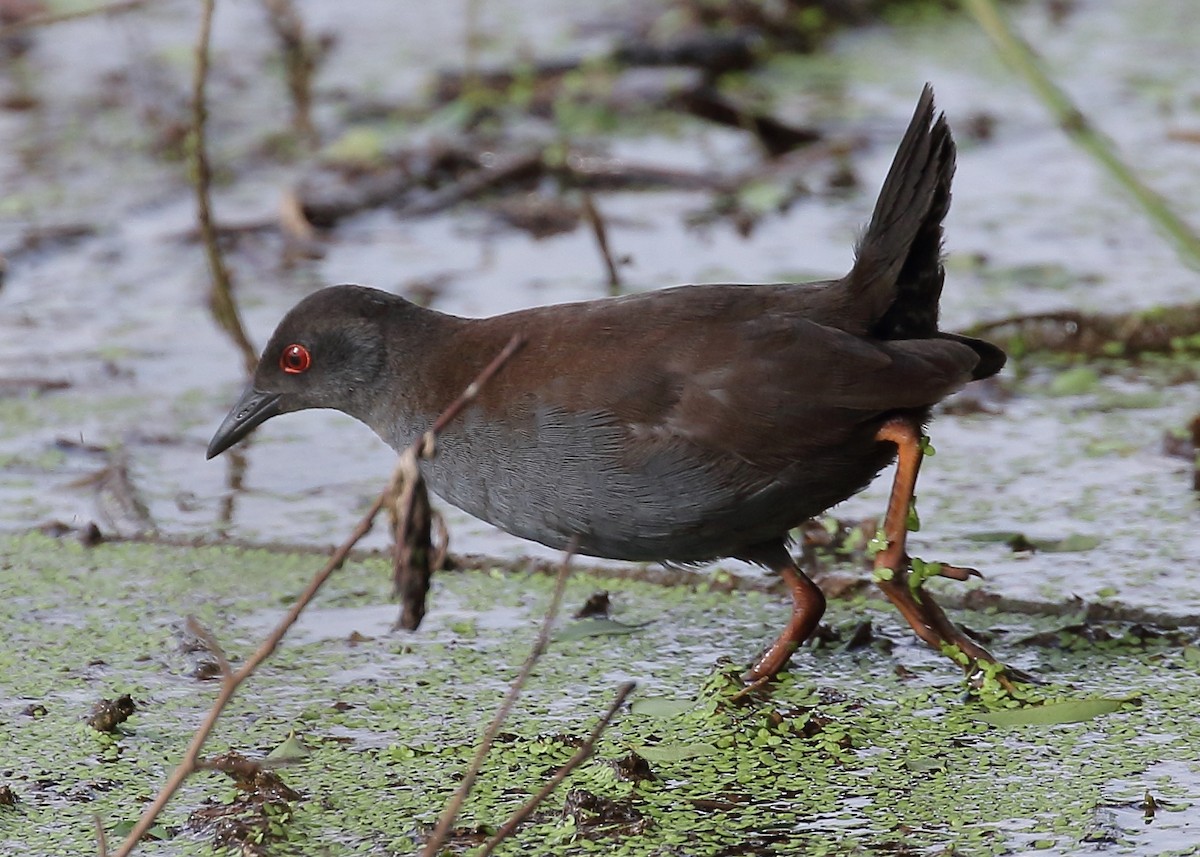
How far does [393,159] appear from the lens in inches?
285

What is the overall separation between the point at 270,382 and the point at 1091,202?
151 inches

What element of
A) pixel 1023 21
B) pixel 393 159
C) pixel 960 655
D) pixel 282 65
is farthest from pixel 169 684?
pixel 1023 21

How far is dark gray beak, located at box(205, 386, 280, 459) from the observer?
3826 mm

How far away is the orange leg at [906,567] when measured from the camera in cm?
322

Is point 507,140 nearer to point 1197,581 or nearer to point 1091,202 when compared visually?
point 1091,202

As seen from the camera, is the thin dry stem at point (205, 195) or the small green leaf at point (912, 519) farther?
the thin dry stem at point (205, 195)

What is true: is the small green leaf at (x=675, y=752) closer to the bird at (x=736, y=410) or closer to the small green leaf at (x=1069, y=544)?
the bird at (x=736, y=410)

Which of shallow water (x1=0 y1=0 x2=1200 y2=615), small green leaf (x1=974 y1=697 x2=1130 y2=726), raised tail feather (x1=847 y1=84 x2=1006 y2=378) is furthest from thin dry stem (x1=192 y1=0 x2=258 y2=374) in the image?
small green leaf (x1=974 y1=697 x2=1130 y2=726)

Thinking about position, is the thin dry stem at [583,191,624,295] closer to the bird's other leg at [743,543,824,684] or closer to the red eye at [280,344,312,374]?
the red eye at [280,344,312,374]

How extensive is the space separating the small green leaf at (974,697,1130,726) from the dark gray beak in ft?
5.22

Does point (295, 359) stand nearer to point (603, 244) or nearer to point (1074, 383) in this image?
point (603, 244)

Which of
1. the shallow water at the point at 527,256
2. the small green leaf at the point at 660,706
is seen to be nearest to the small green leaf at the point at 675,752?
the small green leaf at the point at 660,706

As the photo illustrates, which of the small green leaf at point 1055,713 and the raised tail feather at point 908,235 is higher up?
the raised tail feather at point 908,235

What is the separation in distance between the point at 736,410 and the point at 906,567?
1.47 feet
